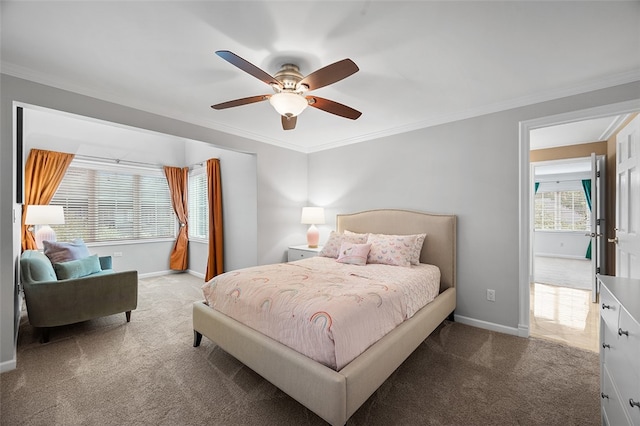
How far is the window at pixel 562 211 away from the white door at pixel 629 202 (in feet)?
20.1

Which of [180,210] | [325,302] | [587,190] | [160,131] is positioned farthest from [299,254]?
[587,190]

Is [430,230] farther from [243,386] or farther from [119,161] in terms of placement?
[119,161]

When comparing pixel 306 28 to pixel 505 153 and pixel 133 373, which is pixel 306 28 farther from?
pixel 133 373

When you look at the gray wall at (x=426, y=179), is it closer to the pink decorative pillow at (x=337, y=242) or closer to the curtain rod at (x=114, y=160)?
the pink decorative pillow at (x=337, y=242)

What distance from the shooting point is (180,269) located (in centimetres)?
562

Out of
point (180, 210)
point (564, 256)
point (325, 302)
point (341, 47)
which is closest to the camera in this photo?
point (325, 302)

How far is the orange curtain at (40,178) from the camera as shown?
3.98m

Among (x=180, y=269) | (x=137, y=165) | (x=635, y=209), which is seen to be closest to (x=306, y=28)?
(x=635, y=209)

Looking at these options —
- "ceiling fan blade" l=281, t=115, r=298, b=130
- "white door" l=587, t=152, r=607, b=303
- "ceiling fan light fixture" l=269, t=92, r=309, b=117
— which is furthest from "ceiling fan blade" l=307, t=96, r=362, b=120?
"white door" l=587, t=152, r=607, b=303

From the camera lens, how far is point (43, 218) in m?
Result: 3.79

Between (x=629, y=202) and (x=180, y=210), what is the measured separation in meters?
6.65

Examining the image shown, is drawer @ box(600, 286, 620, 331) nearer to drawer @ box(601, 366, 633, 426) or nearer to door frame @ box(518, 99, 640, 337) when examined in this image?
drawer @ box(601, 366, 633, 426)

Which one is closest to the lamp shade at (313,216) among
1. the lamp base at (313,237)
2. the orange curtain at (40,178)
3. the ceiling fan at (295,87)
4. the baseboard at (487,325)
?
the lamp base at (313,237)

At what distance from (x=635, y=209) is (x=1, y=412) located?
5.28 m
